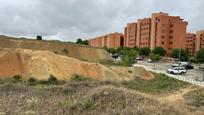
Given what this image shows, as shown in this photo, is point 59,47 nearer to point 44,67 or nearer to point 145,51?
point 44,67

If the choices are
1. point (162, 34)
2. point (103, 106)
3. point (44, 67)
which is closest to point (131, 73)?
point (44, 67)

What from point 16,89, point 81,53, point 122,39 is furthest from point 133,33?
point 16,89

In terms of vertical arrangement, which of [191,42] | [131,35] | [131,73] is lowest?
[131,73]

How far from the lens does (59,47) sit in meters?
59.1

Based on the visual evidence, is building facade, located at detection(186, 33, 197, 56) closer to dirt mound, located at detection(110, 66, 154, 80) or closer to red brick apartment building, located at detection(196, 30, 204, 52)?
red brick apartment building, located at detection(196, 30, 204, 52)

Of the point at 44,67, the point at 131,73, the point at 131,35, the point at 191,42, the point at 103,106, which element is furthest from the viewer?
the point at 191,42

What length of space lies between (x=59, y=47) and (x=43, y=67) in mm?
23898

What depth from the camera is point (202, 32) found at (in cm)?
12200

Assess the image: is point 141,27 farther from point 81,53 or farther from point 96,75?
point 96,75

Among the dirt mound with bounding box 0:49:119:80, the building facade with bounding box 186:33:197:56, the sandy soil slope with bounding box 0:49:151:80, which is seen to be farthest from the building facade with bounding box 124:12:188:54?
the dirt mound with bounding box 0:49:119:80

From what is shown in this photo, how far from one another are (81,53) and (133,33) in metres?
69.6

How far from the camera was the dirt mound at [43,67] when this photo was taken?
114 ft

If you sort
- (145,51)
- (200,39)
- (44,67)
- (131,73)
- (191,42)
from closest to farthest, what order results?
1. (44,67)
2. (131,73)
3. (145,51)
4. (200,39)
5. (191,42)

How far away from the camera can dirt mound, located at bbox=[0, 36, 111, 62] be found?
53.5 metres
